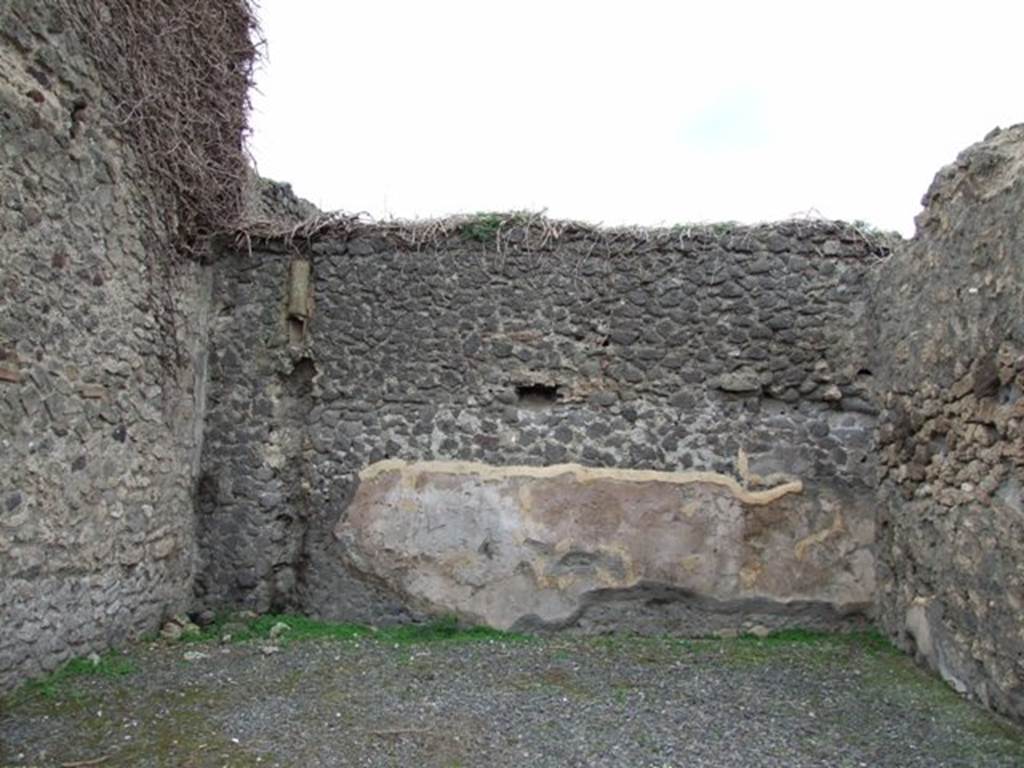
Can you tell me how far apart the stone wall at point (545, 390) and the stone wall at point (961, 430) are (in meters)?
0.51

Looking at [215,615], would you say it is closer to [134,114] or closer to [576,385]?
[576,385]

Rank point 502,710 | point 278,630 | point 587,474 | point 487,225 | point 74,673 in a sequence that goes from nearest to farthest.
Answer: point 502,710, point 74,673, point 278,630, point 587,474, point 487,225

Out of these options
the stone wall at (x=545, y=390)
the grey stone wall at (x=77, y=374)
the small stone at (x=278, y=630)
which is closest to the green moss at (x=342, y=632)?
the small stone at (x=278, y=630)

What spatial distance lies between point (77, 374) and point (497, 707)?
9.80 ft

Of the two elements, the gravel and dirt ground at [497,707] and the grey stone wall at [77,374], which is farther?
the grey stone wall at [77,374]

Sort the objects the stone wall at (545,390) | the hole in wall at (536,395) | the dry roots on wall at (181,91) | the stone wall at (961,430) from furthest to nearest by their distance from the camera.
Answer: the hole in wall at (536,395) → the stone wall at (545,390) → the dry roots on wall at (181,91) → the stone wall at (961,430)

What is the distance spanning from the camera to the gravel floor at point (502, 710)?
360 cm

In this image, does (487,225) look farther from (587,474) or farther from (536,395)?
(587,474)

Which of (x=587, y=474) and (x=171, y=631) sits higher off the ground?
(x=587, y=474)

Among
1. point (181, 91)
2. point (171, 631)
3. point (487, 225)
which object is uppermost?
point (181, 91)

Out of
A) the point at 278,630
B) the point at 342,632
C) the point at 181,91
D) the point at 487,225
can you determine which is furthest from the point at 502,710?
the point at 181,91

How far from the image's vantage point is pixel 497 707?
164 inches

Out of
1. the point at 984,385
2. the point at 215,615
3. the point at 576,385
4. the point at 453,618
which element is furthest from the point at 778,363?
the point at 215,615

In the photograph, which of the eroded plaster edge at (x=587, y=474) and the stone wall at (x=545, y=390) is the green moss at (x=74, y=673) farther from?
the eroded plaster edge at (x=587, y=474)
